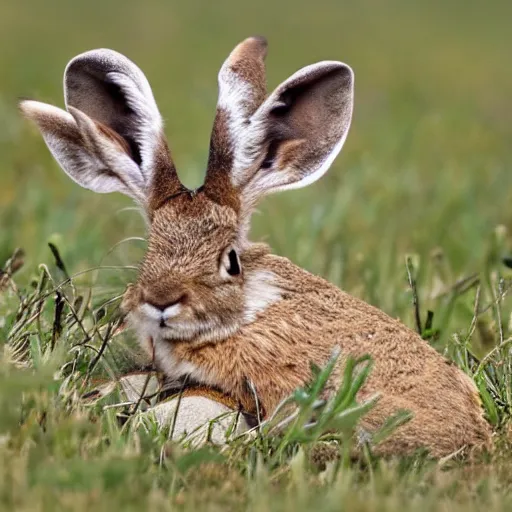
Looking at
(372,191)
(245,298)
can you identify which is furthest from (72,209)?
(245,298)

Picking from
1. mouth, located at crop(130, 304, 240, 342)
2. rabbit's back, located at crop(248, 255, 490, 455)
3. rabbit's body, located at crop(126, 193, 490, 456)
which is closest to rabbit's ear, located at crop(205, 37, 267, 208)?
rabbit's body, located at crop(126, 193, 490, 456)

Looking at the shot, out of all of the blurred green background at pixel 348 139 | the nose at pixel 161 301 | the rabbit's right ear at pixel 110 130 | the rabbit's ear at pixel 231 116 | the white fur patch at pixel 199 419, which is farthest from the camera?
the blurred green background at pixel 348 139

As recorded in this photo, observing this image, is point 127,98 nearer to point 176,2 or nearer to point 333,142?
point 333,142

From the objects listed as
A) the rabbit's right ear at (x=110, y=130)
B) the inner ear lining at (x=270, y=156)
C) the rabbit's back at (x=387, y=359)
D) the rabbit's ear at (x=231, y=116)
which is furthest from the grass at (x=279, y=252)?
the inner ear lining at (x=270, y=156)

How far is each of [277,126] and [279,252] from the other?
7.18ft

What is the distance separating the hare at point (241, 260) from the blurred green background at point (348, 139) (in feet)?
1.80

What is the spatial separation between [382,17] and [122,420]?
20.6 m

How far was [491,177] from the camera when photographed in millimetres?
10523

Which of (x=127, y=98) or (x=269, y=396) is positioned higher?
(x=127, y=98)

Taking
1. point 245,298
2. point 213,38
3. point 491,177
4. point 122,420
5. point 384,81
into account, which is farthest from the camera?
point 213,38

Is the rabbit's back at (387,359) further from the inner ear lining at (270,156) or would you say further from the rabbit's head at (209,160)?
the inner ear lining at (270,156)

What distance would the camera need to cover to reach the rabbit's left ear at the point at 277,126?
4.95m

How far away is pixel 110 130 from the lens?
5.17m

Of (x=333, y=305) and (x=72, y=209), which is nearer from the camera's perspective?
(x=333, y=305)
